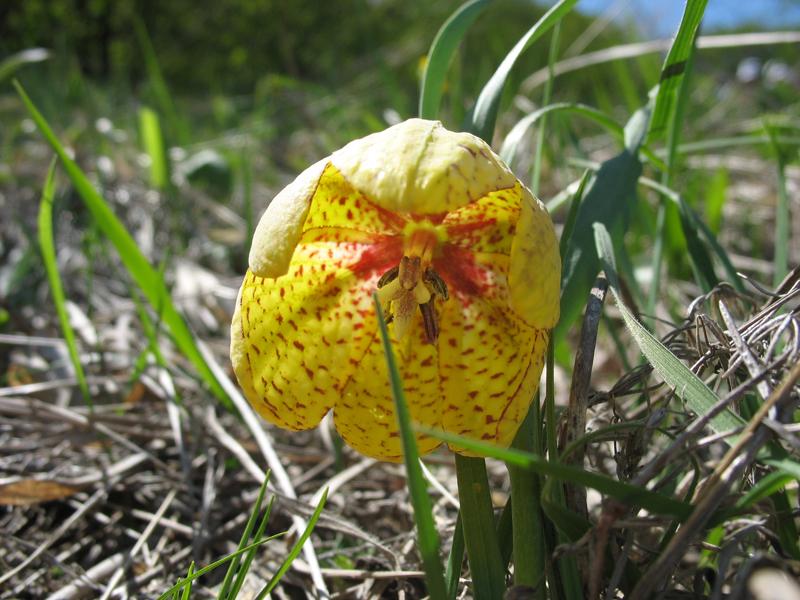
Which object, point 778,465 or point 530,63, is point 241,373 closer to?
point 778,465

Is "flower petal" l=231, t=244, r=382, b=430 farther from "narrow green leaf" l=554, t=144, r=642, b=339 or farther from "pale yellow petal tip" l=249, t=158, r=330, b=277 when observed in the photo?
"narrow green leaf" l=554, t=144, r=642, b=339

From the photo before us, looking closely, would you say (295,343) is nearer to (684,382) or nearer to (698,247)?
(684,382)

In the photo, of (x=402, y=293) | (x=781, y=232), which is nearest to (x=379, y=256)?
(x=402, y=293)

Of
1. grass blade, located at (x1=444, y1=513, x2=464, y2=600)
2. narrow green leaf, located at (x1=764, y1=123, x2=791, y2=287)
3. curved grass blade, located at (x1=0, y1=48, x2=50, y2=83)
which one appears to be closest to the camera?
grass blade, located at (x1=444, y1=513, x2=464, y2=600)

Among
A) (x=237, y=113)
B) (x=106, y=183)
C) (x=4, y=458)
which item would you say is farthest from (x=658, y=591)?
(x=237, y=113)

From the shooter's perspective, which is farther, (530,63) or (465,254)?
(530,63)

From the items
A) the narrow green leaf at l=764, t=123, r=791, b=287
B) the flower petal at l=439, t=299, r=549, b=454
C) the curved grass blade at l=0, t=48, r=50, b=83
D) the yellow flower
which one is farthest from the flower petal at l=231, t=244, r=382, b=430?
the curved grass blade at l=0, t=48, r=50, b=83

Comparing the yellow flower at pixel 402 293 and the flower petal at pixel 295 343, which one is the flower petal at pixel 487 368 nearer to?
the yellow flower at pixel 402 293
